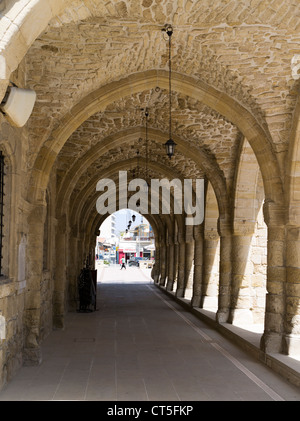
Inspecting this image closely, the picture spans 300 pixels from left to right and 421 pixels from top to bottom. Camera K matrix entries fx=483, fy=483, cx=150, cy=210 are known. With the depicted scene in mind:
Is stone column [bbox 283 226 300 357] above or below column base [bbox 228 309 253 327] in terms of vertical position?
above

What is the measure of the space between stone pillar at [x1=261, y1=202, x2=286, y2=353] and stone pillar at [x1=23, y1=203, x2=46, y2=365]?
2973 millimetres

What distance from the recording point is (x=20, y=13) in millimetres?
2895

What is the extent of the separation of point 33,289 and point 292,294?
3.35 meters

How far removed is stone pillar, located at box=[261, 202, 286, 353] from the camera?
6.27 meters

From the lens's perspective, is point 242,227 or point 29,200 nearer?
point 29,200

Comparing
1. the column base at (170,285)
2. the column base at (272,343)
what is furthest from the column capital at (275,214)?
the column base at (170,285)

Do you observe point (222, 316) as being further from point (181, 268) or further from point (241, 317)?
point (181, 268)

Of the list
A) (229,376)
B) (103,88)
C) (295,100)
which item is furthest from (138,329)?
(295,100)

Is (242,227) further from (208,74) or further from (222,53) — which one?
(222,53)

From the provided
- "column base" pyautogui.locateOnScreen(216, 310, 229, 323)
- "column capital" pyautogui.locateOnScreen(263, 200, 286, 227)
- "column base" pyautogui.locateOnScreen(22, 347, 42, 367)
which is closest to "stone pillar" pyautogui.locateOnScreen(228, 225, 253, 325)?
"column base" pyautogui.locateOnScreen(216, 310, 229, 323)

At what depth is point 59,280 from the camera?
30.5ft

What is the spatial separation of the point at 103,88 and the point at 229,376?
437 centimetres

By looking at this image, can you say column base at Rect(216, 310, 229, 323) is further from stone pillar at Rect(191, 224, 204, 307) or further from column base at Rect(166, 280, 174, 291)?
column base at Rect(166, 280, 174, 291)

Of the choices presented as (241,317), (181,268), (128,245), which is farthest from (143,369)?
(128,245)
